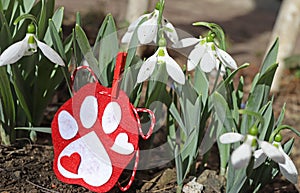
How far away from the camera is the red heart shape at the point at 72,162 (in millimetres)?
1408

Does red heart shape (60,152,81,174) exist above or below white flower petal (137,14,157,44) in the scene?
below

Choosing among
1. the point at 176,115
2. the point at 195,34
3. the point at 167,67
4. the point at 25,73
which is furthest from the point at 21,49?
the point at 195,34

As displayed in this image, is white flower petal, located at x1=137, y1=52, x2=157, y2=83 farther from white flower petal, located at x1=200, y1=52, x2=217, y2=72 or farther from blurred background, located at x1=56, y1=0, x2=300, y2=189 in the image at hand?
blurred background, located at x1=56, y1=0, x2=300, y2=189

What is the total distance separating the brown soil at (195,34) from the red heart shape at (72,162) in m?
0.07

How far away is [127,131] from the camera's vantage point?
1356 mm

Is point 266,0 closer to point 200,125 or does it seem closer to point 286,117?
point 286,117

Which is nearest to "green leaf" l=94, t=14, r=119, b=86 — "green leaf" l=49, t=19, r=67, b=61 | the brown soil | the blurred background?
"green leaf" l=49, t=19, r=67, b=61

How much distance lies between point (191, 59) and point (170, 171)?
42cm

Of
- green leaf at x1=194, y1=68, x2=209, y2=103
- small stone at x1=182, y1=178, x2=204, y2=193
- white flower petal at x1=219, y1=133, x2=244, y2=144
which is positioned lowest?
small stone at x1=182, y1=178, x2=204, y2=193

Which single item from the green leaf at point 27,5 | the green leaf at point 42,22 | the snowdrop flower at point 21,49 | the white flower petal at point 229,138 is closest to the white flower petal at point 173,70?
the white flower petal at point 229,138

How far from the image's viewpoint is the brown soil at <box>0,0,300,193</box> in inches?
57.4

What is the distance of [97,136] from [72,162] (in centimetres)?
11

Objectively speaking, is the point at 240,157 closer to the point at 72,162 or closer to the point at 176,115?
the point at 176,115

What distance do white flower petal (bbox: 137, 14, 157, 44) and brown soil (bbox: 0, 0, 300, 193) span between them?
18.9 inches
